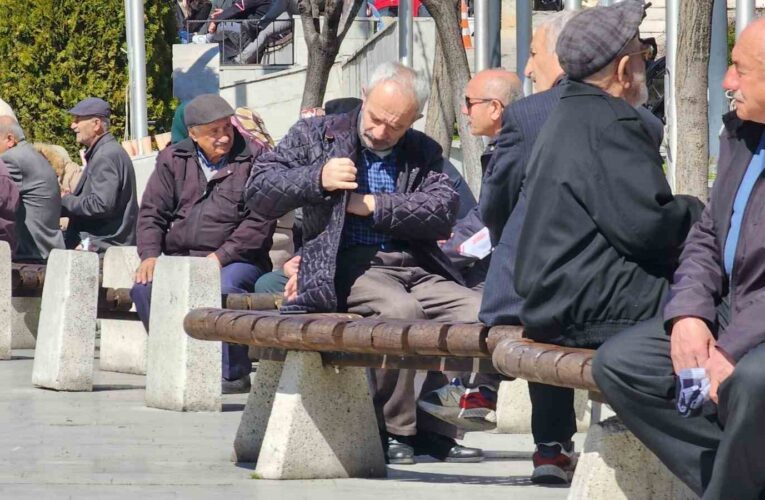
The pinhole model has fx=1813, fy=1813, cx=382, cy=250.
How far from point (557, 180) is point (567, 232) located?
0.53 feet

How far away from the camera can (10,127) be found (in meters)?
12.6

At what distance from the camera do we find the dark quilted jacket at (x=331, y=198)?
6906 mm

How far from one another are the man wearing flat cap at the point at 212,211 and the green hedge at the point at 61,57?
1317cm

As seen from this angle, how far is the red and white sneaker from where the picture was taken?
664 centimetres

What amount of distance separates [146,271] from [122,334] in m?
1.40

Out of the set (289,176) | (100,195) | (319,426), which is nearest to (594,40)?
(289,176)

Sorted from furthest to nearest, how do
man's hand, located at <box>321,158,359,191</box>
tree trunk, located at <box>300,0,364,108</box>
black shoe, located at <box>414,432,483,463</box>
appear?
tree trunk, located at <box>300,0,364,108</box> → black shoe, located at <box>414,432,483,463</box> → man's hand, located at <box>321,158,359,191</box>

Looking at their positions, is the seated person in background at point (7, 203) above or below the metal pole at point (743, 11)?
below

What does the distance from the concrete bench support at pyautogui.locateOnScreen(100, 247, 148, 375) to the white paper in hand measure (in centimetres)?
384

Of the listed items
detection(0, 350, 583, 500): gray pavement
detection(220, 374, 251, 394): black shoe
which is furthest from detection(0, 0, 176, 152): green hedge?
detection(0, 350, 583, 500): gray pavement

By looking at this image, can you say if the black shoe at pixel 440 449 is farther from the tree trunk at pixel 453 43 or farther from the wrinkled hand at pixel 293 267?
the tree trunk at pixel 453 43

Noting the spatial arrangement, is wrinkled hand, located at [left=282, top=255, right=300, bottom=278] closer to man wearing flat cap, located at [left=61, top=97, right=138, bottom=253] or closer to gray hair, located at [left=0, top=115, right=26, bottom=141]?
man wearing flat cap, located at [left=61, top=97, right=138, bottom=253]

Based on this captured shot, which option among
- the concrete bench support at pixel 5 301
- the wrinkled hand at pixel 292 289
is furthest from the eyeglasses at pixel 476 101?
the concrete bench support at pixel 5 301

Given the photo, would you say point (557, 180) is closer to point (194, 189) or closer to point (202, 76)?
point (194, 189)
